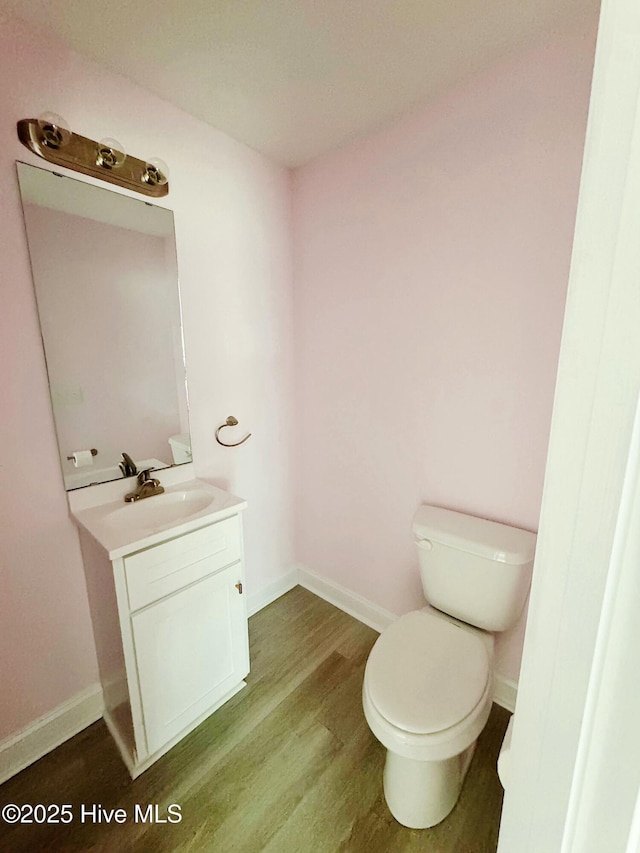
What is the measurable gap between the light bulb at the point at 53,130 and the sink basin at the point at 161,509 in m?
1.21

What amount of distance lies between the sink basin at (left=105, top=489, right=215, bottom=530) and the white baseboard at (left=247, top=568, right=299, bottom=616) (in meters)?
0.74

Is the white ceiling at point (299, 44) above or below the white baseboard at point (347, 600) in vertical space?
above

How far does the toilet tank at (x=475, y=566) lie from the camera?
4.15 feet

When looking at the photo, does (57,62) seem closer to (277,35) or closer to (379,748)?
(277,35)

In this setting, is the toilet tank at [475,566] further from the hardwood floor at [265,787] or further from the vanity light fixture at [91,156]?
the vanity light fixture at [91,156]

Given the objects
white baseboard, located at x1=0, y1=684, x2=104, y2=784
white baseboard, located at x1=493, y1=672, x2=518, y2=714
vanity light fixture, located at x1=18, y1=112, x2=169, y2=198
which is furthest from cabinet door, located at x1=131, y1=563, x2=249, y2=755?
vanity light fixture, located at x1=18, y1=112, x2=169, y2=198

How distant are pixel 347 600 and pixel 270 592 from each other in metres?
0.44

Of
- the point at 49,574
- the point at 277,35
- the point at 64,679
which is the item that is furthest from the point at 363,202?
the point at 64,679

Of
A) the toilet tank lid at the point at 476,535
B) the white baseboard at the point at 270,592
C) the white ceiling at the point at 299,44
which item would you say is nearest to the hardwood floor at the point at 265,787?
the white baseboard at the point at 270,592

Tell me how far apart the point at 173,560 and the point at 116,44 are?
162cm

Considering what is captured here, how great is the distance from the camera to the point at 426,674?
3.75 feet

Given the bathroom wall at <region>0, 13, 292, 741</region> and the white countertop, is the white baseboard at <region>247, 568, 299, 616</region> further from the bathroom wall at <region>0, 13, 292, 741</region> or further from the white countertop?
the white countertop

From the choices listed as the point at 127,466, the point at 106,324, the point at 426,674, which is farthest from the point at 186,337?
the point at 426,674

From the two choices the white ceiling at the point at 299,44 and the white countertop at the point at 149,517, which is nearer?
the white ceiling at the point at 299,44
